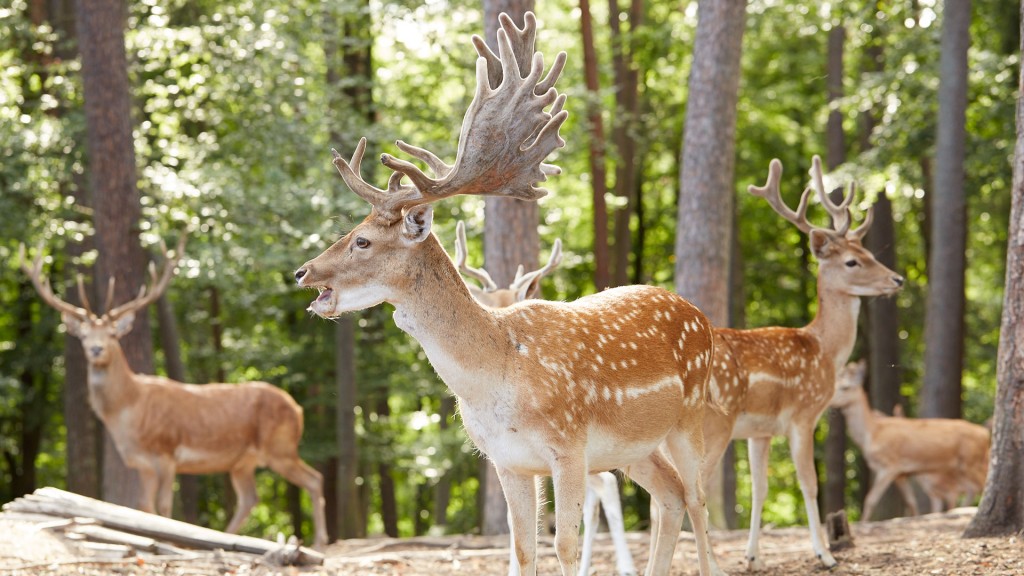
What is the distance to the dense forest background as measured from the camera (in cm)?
1591

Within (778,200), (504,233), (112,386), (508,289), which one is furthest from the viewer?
(112,386)

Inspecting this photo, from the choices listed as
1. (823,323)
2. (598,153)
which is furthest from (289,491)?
(823,323)

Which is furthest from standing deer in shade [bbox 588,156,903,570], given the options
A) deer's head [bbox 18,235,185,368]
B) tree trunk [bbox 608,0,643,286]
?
tree trunk [bbox 608,0,643,286]

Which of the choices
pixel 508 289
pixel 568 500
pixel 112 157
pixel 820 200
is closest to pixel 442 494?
pixel 112 157

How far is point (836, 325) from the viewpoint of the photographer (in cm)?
932

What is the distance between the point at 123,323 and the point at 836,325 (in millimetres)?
7300

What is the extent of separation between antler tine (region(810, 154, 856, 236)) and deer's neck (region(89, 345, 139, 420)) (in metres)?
7.28

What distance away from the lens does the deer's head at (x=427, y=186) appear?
5844 mm

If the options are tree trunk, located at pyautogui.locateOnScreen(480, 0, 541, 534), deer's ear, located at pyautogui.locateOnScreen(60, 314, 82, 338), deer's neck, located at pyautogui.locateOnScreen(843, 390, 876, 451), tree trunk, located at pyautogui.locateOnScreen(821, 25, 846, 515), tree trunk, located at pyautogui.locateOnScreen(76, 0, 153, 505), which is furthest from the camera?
tree trunk, located at pyautogui.locateOnScreen(821, 25, 846, 515)

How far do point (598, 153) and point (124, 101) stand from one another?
804 cm

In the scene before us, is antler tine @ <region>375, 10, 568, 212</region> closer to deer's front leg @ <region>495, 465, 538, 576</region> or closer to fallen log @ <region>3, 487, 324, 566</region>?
deer's front leg @ <region>495, 465, 538, 576</region>

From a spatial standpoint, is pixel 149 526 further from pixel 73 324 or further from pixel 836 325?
pixel 836 325

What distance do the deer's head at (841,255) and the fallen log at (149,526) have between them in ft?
14.3

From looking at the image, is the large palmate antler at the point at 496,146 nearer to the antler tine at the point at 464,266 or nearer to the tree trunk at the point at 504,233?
the antler tine at the point at 464,266
